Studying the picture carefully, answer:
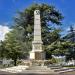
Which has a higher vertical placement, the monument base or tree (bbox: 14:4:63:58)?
tree (bbox: 14:4:63:58)

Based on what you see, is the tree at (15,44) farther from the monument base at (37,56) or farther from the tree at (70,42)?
the monument base at (37,56)

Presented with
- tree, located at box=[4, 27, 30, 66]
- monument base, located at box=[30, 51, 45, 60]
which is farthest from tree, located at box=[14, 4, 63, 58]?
monument base, located at box=[30, 51, 45, 60]

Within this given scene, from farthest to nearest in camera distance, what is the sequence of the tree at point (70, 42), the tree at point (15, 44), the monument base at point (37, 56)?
1. the tree at point (70, 42)
2. the tree at point (15, 44)
3. the monument base at point (37, 56)

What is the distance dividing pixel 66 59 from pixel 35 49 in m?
22.4

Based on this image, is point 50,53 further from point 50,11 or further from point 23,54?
point 50,11

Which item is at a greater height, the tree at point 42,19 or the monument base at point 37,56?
the tree at point 42,19

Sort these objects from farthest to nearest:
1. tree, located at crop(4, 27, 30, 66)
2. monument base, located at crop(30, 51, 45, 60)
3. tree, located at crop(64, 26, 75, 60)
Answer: tree, located at crop(64, 26, 75, 60)
tree, located at crop(4, 27, 30, 66)
monument base, located at crop(30, 51, 45, 60)

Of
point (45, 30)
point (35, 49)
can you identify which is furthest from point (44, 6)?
point (35, 49)

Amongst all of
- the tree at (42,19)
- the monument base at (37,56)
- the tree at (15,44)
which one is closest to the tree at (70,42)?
the tree at (42,19)

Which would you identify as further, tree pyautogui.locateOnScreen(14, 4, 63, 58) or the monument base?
tree pyautogui.locateOnScreen(14, 4, 63, 58)

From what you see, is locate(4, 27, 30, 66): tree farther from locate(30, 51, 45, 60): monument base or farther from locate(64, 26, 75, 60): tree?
locate(30, 51, 45, 60): monument base

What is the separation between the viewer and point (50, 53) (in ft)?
162

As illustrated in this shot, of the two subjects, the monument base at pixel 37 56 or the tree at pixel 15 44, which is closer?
the monument base at pixel 37 56

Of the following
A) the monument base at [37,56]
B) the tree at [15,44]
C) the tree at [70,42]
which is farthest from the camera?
the tree at [70,42]
